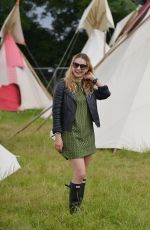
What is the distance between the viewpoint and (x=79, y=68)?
460 cm

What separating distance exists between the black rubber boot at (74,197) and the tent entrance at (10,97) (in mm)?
9740

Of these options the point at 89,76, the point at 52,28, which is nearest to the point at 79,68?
the point at 89,76

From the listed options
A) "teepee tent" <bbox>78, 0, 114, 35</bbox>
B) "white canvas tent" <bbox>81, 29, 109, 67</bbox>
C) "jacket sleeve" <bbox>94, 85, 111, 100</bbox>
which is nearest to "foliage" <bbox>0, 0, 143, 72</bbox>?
"white canvas tent" <bbox>81, 29, 109, 67</bbox>

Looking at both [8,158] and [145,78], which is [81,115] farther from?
[145,78]

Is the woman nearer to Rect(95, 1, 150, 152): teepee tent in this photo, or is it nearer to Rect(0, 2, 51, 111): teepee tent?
Rect(95, 1, 150, 152): teepee tent

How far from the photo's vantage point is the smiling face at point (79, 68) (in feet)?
15.0

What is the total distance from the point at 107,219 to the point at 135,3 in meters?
21.5

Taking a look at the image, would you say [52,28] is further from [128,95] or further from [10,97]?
[128,95]

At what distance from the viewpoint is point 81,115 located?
4.65 metres

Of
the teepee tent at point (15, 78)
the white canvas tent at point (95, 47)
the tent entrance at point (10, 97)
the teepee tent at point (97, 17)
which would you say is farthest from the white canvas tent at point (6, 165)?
the white canvas tent at point (95, 47)

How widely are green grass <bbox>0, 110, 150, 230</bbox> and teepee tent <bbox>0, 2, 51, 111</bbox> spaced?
625cm

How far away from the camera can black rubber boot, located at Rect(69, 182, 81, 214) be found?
4645mm

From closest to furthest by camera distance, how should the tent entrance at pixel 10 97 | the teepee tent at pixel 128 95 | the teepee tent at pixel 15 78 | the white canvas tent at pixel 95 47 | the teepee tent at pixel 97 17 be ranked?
the teepee tent at pixel 128 95
the teepee tent at pixel 97 17
the teepee tent at pixel 15 78
the tent entrance at pixel 10 97
the white canvas tent at pixel 95 47

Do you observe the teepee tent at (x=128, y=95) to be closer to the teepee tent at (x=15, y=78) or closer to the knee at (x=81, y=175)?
the knee at (x=81, y=175)
